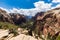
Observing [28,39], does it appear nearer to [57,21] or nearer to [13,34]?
[13,34]

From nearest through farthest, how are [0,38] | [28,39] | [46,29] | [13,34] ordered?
[0,38], [28,39], [13,34], [46,29]

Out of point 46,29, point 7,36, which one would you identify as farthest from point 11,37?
point 46,29

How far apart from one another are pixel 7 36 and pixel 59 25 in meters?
90.2

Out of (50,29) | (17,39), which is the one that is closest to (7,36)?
(17,39)

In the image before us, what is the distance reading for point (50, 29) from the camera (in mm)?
150500

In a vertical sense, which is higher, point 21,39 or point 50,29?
point 21,39

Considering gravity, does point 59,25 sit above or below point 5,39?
below

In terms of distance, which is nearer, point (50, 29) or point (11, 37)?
point (11, 37)

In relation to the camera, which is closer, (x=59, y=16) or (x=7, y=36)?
(x=7, y=36)

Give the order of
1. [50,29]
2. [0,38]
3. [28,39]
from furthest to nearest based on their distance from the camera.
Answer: [50,29] < [28,39] < [0,38]

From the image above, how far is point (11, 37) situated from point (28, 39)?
7.26m

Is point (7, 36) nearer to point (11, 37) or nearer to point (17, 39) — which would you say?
point (11, 37)

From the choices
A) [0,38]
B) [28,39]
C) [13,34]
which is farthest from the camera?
[13,34]

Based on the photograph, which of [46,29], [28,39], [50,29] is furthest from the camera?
[46,29]
